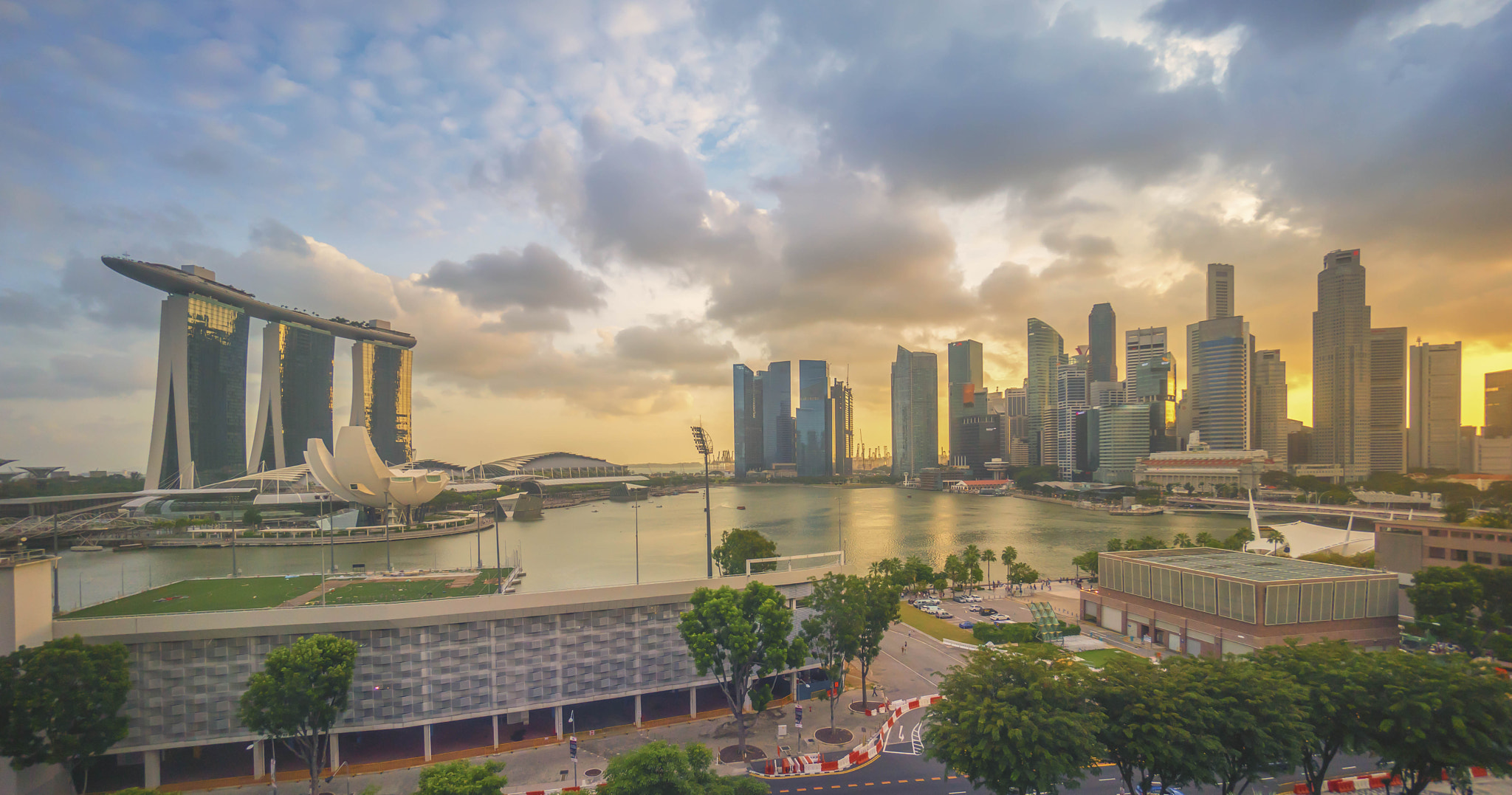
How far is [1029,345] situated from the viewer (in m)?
175

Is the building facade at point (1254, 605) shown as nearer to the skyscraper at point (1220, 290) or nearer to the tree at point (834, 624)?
the tree at point (834, 624)

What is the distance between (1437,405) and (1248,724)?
109 m

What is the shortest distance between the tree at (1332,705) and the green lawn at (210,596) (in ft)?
Result: 79.4

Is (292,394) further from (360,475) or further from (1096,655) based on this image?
(1096,655)

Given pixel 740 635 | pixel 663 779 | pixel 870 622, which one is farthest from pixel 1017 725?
pixel 870 622

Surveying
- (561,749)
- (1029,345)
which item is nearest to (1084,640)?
(561,749)

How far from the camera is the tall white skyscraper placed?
77812 mm

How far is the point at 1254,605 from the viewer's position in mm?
20031

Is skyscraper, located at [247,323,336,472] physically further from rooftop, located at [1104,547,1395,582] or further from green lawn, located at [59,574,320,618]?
rooftop, located at [1104,547,1395,582]

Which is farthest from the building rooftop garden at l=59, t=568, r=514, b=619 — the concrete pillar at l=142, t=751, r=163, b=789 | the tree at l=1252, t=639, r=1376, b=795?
the tree at l=1252, t=639, r=1376, b=795

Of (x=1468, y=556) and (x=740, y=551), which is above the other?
(x=1468, y=556)

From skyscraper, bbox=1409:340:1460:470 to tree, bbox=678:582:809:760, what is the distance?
4122 inches

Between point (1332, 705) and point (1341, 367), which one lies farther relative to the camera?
point (1341, 367)

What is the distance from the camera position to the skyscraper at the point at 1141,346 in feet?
419
